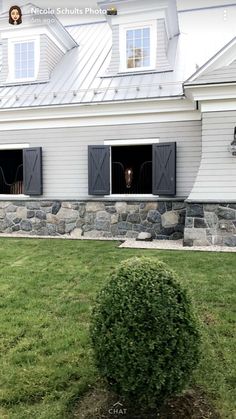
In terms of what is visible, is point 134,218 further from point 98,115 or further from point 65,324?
point 65,324

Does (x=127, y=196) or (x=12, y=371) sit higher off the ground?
(x=127, y=196)

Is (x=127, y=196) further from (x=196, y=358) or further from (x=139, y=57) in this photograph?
(x=196, y=358)

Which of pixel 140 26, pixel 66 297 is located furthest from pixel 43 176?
pixel 66 297

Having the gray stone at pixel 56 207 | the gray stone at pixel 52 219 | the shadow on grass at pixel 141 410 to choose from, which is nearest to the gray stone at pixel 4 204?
the gray stone at pixel 52 219

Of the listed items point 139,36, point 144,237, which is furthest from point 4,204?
point 139,36

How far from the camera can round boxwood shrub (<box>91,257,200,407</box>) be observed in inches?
90.6

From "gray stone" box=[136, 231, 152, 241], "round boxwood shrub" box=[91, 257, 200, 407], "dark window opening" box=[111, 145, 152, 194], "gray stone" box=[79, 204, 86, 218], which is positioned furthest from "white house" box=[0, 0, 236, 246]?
"round boxwood shrub" box=[91, 257, 200, 407]

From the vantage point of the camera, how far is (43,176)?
35.7 ft

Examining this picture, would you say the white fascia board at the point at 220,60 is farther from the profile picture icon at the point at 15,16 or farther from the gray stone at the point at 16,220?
the profile picture icon at the point at 15,16

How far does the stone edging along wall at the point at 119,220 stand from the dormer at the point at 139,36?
13.2 ft

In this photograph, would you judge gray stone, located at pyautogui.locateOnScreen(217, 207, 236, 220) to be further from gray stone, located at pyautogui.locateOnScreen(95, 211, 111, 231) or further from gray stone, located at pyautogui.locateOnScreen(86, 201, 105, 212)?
gray stone, located at pyautogui.locateOnScreen(86, 201, 105, 212)

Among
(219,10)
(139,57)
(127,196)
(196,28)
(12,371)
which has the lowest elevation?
(12,371)

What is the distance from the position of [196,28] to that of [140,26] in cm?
353

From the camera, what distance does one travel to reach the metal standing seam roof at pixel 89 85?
10.2 m
